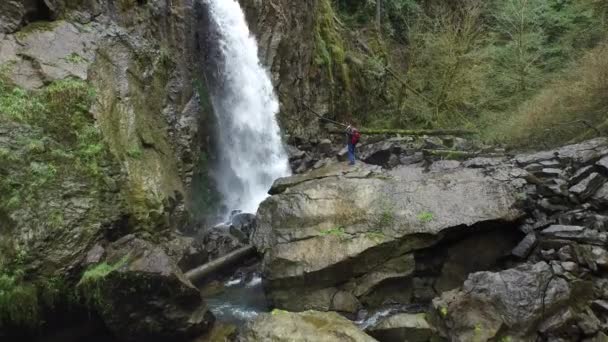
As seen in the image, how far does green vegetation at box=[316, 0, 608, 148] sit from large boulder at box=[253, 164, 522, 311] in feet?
22.0

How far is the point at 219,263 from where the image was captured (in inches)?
357

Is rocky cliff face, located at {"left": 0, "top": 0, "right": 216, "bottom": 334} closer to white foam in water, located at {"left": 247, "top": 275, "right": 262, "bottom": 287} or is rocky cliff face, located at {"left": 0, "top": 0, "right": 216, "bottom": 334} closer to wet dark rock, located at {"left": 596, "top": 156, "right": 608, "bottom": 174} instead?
white foam in water, located at {"left": 247, "top": 275, "right": 262, "bottom": 287}

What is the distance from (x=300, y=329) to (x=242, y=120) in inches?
382

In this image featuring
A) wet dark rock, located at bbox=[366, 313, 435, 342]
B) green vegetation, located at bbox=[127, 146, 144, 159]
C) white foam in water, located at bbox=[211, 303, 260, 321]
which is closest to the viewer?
wet dark rock, located at bbox=[366, 313, 435, 342]

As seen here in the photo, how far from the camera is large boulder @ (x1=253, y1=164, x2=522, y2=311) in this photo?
27.1 feet

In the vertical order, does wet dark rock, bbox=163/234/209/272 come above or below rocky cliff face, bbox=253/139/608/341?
above

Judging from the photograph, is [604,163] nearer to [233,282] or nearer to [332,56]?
[233,282]

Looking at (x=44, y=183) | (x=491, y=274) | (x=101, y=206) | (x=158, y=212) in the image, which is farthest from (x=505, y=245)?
(x=44, y=183)

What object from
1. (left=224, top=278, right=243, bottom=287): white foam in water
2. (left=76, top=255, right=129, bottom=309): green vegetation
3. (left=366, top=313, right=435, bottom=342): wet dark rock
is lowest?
(left=366, top=313, right=435, bottom=342): wet dark rock

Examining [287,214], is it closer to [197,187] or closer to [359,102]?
[197,187]

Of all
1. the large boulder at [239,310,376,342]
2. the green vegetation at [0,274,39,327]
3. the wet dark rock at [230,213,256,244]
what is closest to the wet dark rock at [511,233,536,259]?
the large boulder at [239,310,376,342]

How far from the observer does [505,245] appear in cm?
910

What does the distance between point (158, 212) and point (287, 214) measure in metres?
2.69

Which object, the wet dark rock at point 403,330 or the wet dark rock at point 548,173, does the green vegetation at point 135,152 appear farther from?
the wet dark rock at point 548,173
